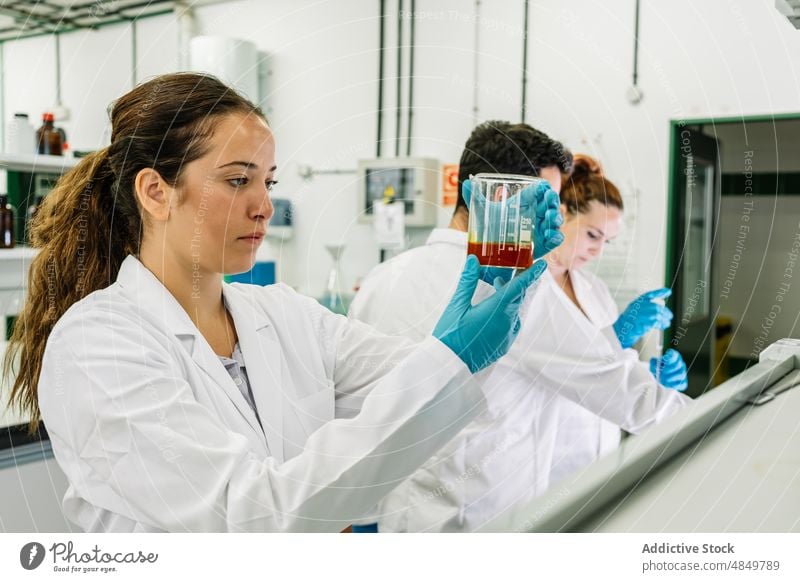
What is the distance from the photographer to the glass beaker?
3.08ft

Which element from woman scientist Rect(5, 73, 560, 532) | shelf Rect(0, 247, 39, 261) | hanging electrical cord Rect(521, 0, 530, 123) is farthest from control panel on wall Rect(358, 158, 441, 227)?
woman scientist Rect(5, 73, 560, 532)

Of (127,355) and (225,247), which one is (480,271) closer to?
(225,247)

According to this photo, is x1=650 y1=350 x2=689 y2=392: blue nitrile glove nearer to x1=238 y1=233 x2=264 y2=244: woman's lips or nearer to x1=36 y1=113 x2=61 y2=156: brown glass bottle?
x1=238 y1=233 x2=264 y2=244: woman's lips

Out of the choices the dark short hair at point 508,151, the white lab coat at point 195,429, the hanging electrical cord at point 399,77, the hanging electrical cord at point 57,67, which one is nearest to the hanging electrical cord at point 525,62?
the hanging electrical cord at point 399,77

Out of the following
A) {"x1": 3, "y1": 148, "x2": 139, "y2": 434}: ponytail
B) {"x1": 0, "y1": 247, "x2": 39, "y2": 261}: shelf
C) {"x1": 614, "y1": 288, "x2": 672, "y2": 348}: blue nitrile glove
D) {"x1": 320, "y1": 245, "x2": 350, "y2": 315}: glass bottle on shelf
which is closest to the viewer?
{"x1": 3, "y1": 148, "x2": 139, "y2": 434}: ponytail

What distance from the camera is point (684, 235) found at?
2668mm

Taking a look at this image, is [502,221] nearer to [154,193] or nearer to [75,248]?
[154,193]

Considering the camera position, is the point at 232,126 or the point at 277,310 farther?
the point at 277,310

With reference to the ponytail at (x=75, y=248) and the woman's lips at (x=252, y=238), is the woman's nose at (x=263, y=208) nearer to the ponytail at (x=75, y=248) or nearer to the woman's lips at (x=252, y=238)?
the woman's lips at (x=252, y=238)

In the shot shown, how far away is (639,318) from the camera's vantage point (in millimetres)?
1814

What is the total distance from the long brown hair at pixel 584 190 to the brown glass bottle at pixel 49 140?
5.89 ft

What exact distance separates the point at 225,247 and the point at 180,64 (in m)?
→ 2.41

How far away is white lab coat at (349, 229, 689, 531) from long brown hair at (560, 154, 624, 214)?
18.2 inches

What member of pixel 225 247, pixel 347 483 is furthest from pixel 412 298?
pixel 347 483
